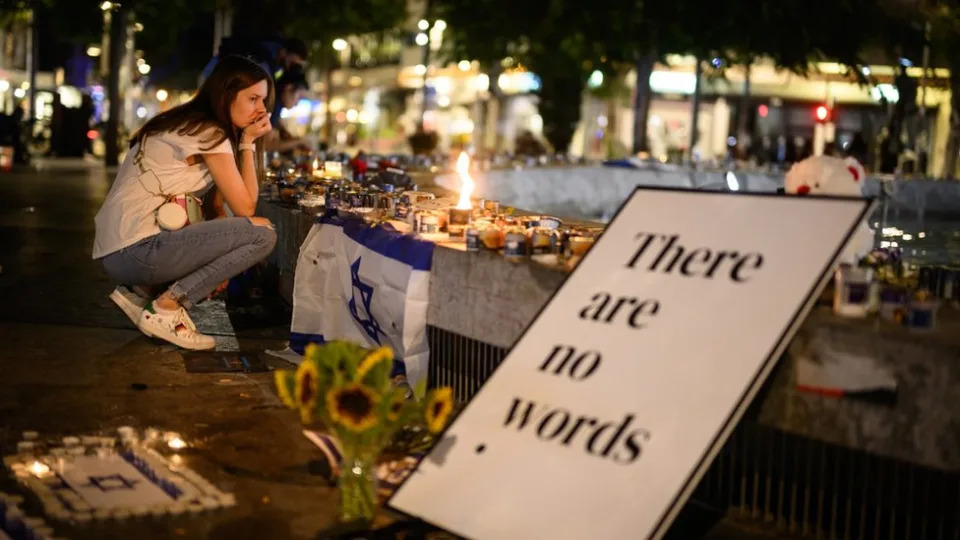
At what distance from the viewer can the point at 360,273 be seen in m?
6.86

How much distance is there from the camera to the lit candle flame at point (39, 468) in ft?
16.4

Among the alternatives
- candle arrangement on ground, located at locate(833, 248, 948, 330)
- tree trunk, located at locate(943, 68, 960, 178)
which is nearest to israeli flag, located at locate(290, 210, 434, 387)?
candle arrangement on ground, located at locate(833, 248, 948, 330)

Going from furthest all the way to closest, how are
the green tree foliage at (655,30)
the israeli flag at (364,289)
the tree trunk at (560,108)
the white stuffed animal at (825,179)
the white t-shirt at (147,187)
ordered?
the tree trunk at (560,108), the green tree foliage at (655,30), the white t-shirt at (147,187), the israeli flag at (364,289), the white stuffed animal at (825,179)

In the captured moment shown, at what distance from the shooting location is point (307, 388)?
4449 millimetres

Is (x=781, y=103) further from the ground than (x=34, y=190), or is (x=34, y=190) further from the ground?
(x=781, y=103)

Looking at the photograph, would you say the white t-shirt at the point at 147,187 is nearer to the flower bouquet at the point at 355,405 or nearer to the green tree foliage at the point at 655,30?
the flower bouquet at the point at 355,405

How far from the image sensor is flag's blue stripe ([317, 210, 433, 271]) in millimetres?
6266

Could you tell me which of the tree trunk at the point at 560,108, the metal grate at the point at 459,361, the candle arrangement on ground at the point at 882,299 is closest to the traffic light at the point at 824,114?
the tree trunk at the point at 560,108

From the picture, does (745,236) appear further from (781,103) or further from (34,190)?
(781,103)

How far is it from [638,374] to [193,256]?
3.68m

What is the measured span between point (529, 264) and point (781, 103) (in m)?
43.4

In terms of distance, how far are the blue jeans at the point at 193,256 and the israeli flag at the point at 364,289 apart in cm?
36

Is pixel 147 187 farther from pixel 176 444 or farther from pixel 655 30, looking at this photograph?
pixel 655 30

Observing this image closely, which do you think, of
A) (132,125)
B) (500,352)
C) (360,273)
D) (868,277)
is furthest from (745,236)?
(132,125)
